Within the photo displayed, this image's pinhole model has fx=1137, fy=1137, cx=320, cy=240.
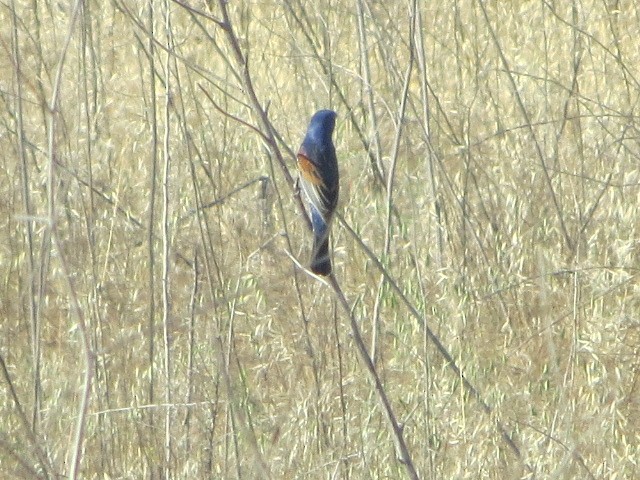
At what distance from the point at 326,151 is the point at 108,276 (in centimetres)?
88

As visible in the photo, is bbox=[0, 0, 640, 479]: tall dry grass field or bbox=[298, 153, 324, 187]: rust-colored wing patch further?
bbox=[298, 153, 324, 187]: rust-colored wing patch

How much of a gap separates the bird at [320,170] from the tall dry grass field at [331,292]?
0.32 ft

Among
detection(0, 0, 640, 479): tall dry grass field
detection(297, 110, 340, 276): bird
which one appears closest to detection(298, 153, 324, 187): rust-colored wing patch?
detection(297, 110, 340, 276): bird

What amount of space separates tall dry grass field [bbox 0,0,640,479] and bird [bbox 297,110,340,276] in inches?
3.8

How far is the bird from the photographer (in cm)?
378

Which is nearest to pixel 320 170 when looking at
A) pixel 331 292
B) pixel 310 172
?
pixel 310 172

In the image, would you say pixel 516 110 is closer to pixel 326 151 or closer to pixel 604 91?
pixel 604 91

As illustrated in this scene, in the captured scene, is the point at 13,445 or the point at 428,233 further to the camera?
the point at 428,233

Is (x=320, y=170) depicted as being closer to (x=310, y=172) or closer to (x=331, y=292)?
(x=310, y=172)

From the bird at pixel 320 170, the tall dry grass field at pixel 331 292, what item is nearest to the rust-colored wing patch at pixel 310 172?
the bird at pixel 320 170

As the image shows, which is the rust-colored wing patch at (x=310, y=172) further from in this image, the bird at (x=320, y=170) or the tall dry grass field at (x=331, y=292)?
the tall dry grass field at (x=331, y=292)

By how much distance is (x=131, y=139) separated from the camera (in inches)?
206

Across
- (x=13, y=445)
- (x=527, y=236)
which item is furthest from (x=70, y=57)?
(x=13, y=445)

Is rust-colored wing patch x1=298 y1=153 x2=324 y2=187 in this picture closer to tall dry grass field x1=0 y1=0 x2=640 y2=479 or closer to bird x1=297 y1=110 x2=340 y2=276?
bird x1=297 y1=110 x2=340 y2=276
